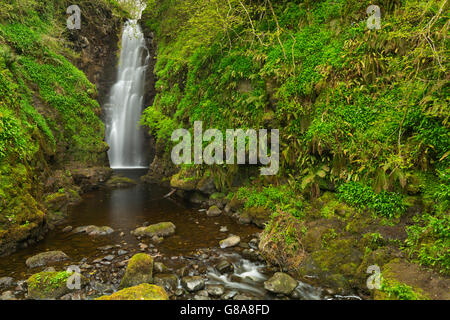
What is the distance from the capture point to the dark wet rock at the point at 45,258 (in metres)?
5.55

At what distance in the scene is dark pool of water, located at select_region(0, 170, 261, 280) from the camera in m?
6.28

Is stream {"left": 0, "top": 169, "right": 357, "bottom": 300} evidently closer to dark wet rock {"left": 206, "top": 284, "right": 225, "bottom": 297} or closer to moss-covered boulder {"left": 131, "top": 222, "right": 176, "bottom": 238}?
dark wet rock {"left": 206, "top": 284, "right": 225, "bottom": 297}

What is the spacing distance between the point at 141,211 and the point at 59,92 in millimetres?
9457

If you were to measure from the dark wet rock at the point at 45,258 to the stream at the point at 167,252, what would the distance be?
0.45ft

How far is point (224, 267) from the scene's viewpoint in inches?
220

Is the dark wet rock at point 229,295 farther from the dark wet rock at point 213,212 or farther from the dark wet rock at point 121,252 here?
the dark wet rock at point 213,212

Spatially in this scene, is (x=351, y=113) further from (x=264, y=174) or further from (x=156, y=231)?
(x=156, y=231)

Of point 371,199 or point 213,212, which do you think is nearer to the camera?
point 371,199

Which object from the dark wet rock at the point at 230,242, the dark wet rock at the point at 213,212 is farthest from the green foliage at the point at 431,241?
the dark wet rock at the point at 213,212

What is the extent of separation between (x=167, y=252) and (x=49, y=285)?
2.62 metres

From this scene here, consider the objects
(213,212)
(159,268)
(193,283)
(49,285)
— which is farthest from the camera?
(213,212)

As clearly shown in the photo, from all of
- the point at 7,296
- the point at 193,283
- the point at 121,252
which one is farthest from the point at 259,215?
the point at 7,296

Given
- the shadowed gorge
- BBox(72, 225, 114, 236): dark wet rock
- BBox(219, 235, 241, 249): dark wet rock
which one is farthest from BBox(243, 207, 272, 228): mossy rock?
BBox(72, 225, 114, 236): dark wet rock
